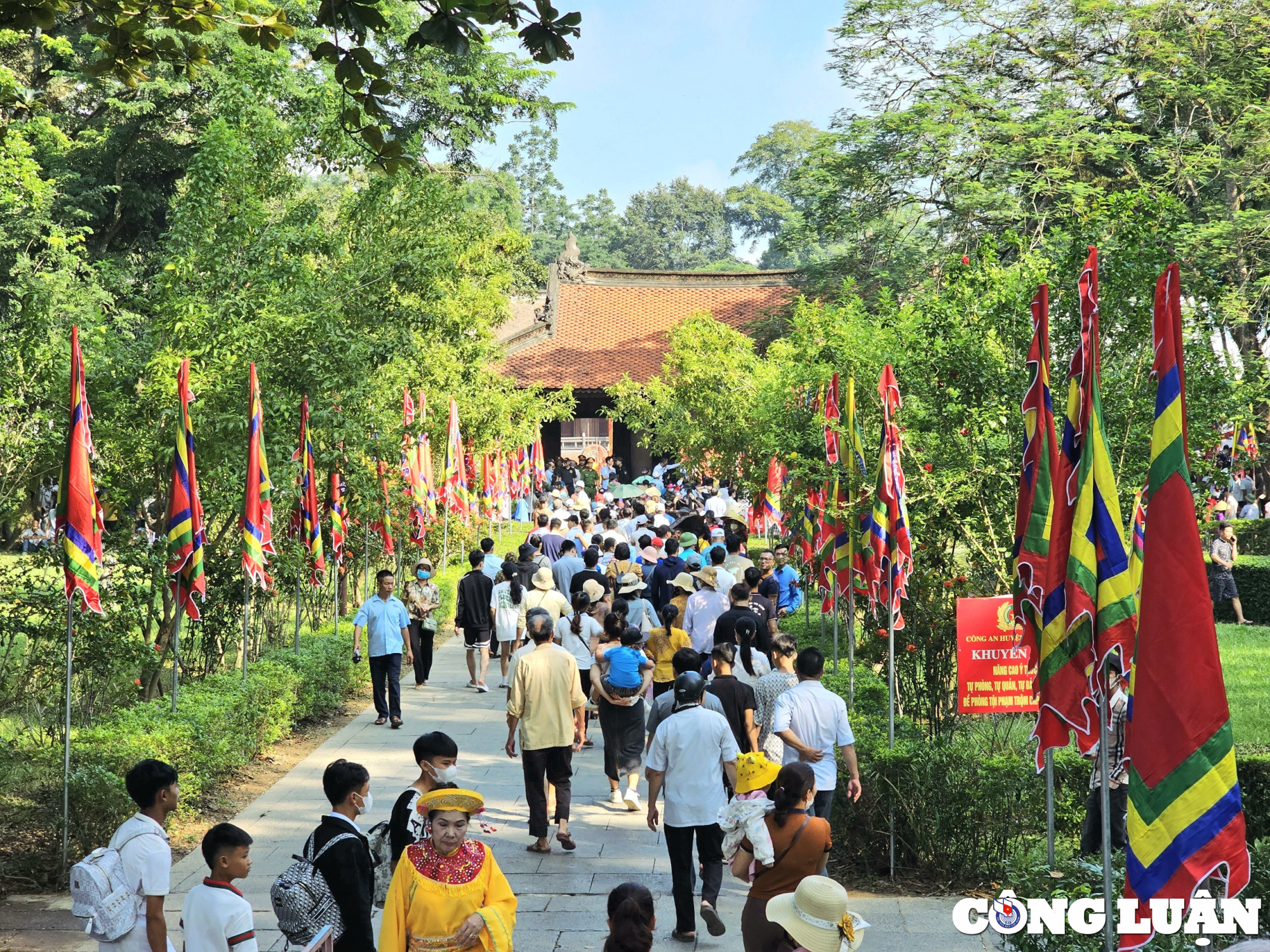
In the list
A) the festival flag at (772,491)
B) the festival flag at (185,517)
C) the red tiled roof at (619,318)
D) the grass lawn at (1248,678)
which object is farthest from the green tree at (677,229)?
the festival flag at (185,517)

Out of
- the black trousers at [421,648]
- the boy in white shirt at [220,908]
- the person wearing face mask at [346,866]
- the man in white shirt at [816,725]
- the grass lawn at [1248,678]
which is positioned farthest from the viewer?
the black trousers at [421,648]

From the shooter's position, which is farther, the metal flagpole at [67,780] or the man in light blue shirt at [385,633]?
the man in light blue shirt at [385,633]

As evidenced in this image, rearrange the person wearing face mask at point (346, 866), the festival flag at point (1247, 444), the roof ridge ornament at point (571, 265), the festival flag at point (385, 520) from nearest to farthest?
1. the person wearing face mask at point (346, 866)
2. the festival flag at point (385, 520)
3. the festival flag at point (1247, 444)
4. the roof ridge ornament at point (571, 265)

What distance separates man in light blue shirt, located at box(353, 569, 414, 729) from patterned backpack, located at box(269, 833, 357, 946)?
7.06 m

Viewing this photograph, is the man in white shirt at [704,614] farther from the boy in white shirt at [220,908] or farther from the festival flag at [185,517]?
the boy in white shirt at [220,908]

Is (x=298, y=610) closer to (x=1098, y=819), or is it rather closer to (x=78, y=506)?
(x=78, y=506)

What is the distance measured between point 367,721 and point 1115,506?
960cm

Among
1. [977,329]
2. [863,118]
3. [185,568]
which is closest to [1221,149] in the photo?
[863,118]

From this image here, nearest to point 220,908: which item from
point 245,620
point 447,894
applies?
point 447,894

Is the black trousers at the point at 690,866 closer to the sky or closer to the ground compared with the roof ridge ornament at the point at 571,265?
closer to the ground

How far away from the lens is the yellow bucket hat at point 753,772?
704 centimetres

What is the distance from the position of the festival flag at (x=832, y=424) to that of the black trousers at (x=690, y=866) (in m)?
5.27

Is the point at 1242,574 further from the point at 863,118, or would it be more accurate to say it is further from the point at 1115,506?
the point at 1115,506

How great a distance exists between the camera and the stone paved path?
7160 mm
